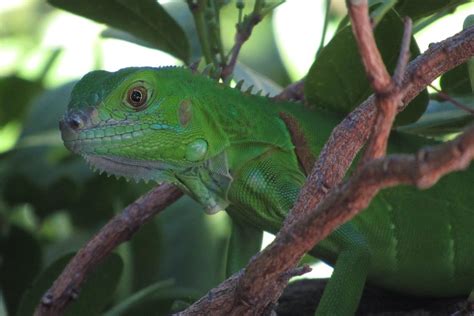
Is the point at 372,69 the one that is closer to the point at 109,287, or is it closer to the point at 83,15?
the point at 109,287

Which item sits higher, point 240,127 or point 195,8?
point 195,8

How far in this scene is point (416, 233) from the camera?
2.73 m

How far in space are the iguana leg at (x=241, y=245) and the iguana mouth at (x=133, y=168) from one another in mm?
383

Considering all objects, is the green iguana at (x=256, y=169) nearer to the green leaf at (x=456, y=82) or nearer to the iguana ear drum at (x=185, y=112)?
the iguana ear drum at (x=185, y=112)

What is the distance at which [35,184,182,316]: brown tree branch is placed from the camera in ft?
8.05

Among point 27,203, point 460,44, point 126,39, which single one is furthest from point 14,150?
point 460,44

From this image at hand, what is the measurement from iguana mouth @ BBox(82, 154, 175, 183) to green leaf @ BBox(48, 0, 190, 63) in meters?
0.61

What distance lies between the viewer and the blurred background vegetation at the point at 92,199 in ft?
8.91

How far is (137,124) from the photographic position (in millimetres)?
2594

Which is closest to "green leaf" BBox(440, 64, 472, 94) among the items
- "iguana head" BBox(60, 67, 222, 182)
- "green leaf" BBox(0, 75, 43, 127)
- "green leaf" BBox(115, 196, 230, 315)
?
"iguana head" BBox(60, 67, 222, 182)

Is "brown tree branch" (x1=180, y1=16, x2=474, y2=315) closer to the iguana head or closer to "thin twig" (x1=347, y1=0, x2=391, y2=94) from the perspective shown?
"thin twig" (x1=347, y1=0, x2=391, y2=94)

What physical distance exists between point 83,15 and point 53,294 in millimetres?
969

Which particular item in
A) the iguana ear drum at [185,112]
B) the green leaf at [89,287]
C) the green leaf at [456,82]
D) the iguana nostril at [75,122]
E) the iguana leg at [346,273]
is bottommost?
the green leaf at [89,287]

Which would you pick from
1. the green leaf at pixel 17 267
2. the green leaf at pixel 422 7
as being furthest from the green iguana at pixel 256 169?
the green leaf at pixel 17 267
